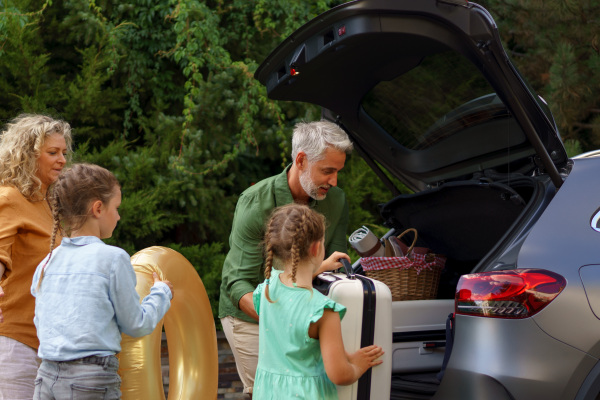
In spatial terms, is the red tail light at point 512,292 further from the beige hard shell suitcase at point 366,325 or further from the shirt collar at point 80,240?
the shirt collar at point 80,240


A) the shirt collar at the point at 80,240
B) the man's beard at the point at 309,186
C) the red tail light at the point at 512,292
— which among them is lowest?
the red tail light at the point at 512,292

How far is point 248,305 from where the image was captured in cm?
330

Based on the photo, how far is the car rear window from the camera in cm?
352

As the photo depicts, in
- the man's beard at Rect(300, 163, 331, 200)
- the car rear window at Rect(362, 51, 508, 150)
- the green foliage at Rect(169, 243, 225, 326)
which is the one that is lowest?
the green foliage at Rect(169, 243, 225, 326)

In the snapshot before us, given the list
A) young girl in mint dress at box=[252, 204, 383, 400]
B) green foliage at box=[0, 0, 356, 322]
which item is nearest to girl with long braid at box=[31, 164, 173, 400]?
young girl in mint dress at box=[252, 204, 383, 400]

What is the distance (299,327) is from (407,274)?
1.12 meters

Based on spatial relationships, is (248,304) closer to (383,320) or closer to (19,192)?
(383,320)

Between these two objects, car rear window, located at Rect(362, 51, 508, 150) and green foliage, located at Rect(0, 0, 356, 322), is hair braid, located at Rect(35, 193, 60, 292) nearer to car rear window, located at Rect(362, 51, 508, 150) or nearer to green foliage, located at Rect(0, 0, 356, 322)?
car rear window, located at Rect(362, 51, 508, 150)

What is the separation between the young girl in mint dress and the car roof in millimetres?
852

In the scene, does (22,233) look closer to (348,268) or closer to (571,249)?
(348,268)

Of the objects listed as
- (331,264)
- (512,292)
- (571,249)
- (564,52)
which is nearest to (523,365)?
(512,292)

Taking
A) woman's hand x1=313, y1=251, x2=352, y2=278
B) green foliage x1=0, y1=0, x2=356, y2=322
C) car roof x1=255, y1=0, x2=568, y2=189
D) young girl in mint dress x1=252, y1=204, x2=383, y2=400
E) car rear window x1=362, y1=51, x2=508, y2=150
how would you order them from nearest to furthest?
young girl in mint dress x1=252, y1=204, x2=383, y2=400 < car roof x1=255, y1=0, x2=568, y2=189 < woman's hand x1=313, y1=251, x2=352, y2=278 < car rear window x1=362, y1=51, x2=508, y2=150 < green foliage x1=0, y1=0, x2=356, y2=322

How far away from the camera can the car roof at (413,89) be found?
115 inches

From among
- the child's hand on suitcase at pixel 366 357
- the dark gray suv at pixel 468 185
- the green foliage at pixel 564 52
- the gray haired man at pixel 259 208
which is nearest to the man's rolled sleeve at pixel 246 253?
the gray haired man at pixel 259 208
